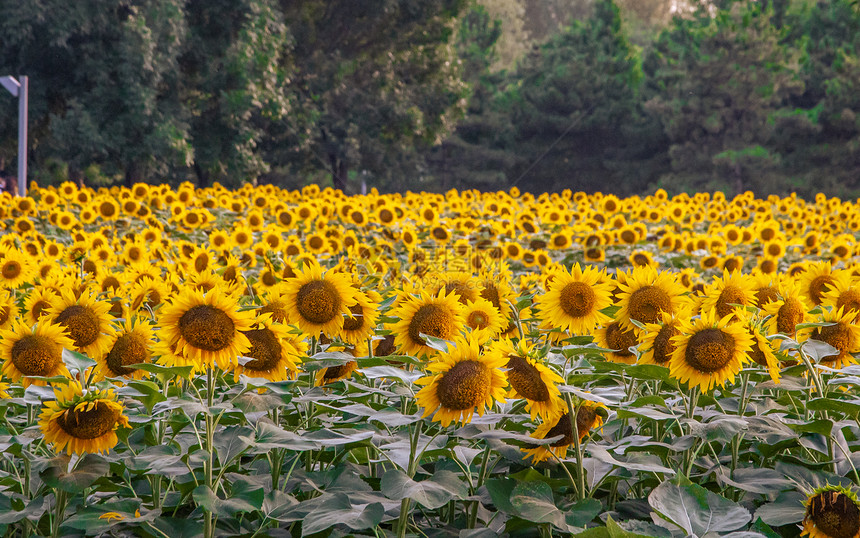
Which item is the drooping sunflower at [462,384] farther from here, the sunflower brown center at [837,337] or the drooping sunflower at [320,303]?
the sunflower brown center at [837,337]

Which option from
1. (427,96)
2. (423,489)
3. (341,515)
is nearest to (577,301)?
(423,489)

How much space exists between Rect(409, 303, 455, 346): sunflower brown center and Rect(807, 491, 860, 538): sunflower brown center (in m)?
0.97

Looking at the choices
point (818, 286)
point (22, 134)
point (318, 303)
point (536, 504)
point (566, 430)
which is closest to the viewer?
point (536, 504)

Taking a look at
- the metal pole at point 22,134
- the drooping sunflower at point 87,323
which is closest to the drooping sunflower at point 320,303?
the drooping sunflower at point 87,323

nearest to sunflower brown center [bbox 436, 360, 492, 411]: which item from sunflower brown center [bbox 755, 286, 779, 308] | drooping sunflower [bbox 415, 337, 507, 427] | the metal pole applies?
drooping sunflower [bbox 415, 337, 507, 427]

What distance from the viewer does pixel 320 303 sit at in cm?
239

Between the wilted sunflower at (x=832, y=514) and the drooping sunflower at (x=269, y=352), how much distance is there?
120cm

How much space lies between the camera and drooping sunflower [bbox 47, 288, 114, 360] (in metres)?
2.31

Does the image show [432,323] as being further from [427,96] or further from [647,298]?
[427,96]

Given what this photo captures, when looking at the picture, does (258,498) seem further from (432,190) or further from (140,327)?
(432,190)

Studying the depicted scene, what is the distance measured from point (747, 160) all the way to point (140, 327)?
107 feet

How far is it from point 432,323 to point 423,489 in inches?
24.9

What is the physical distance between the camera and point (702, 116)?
1302 inches

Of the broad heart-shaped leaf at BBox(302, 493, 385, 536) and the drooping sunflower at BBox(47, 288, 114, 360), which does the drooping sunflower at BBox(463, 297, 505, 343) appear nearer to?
the broad heart-shaped leaf at BBox(302, 493, 385, 536)
